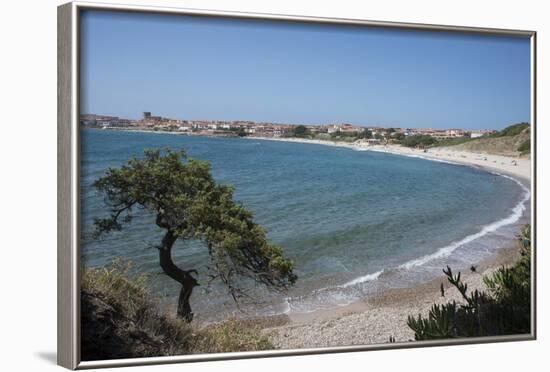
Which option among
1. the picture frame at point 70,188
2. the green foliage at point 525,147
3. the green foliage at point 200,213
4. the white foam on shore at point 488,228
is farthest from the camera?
the green foliage at point 525,147

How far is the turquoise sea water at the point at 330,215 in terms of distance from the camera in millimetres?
5785

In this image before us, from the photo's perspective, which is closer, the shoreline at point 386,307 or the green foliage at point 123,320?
the green foliage at point 123,320

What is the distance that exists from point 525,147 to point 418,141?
3.32 ft

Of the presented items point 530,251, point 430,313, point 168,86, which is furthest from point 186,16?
point 530,251

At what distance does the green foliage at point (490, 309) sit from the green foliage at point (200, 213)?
136 cm

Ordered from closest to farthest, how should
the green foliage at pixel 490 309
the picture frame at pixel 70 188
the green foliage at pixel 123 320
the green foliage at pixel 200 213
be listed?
1. the picture frame at pixel 70 188
2. the green foliage at pixel 123 320
3. the green foliage at pixel 200 213
4. the green foliage at pixel 490 309

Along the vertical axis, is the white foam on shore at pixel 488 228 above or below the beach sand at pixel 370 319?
above

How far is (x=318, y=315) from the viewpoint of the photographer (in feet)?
20.2

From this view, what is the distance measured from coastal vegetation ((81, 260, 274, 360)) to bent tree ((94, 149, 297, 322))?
0.59 feet

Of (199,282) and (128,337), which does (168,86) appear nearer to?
(199,282)

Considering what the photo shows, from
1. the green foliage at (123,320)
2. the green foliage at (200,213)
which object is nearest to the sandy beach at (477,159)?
the green foliage at (200,213)

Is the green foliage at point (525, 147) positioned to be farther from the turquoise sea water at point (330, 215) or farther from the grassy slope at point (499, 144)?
the turquoise sea water at point (330, 215)

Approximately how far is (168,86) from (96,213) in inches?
45.5

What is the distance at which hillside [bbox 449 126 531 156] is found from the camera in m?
6.87
